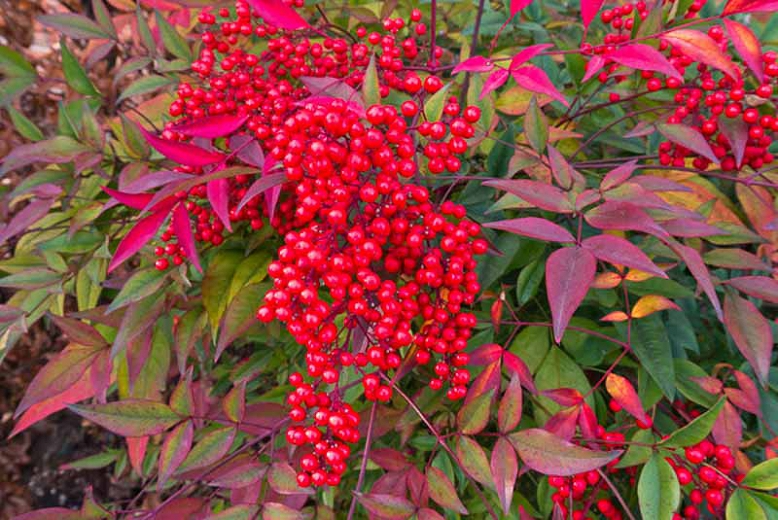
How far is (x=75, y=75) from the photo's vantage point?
81cm

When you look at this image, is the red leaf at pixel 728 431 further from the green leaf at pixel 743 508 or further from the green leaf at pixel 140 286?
the green leaf at pixel 140 286

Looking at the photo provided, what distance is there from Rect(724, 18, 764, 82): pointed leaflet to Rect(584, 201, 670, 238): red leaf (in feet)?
0.55

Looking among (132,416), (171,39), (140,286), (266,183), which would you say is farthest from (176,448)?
(171,39)

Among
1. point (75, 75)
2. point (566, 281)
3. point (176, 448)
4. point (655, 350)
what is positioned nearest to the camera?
point (566, 281)

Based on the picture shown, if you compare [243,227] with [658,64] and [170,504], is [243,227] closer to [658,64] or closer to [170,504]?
[170,504]

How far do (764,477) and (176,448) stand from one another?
0.57 m

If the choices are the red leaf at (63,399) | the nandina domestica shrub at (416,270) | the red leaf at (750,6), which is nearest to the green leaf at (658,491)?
the nandina domestica shrub at (416,270)

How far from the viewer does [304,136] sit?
50 cm

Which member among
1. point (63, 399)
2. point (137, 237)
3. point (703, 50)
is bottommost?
point (63, 399)

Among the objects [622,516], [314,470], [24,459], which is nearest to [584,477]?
[622,516]

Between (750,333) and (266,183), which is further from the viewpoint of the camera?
(750,333)

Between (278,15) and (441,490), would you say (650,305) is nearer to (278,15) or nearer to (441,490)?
(441,490)

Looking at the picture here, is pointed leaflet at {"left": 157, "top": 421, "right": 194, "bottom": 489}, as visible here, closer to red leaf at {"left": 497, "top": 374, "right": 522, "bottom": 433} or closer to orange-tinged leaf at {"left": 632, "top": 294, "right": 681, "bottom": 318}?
red leaf at {"left": 497, "top": 374, "right": 522, "bottom": 433}

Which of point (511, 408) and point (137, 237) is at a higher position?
point (137, 237)
